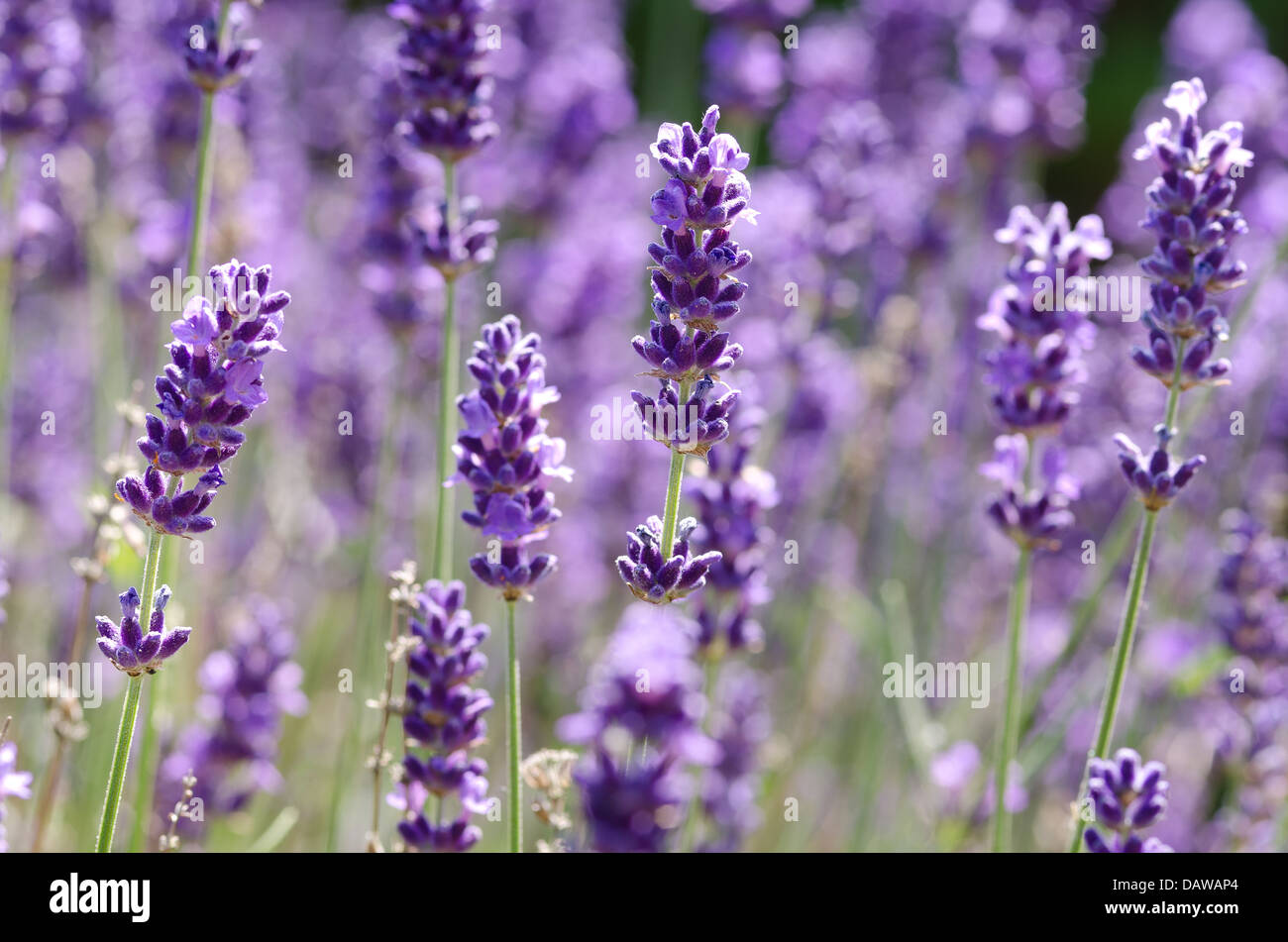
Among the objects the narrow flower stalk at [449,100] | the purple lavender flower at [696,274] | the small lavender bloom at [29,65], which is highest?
the small lavender bloom at [29,65]

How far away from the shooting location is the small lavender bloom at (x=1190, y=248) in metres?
2.06

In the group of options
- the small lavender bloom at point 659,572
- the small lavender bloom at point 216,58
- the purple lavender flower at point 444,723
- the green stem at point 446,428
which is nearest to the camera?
the small lavender bloom at point 659,572

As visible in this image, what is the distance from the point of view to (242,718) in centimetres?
285

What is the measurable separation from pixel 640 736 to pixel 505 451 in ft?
1.94

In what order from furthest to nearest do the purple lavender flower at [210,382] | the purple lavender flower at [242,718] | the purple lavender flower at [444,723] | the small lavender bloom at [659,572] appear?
the purple lavender flower at [242,718] < the purple lavender flower at [444,723] < the small lavender bloom at [659,572] < the purple lavender flower at [210,382]

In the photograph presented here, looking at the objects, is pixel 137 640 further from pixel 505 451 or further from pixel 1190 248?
pixel 1190 248

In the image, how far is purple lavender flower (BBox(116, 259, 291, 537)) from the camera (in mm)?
1711

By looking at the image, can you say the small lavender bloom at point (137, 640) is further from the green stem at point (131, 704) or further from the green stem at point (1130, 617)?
the green stem at point (1130, 617)

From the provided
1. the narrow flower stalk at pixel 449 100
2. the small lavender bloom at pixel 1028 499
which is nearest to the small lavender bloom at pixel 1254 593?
the small lavender bloom at pixel 1028 499

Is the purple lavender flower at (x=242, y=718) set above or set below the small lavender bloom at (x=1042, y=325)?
below

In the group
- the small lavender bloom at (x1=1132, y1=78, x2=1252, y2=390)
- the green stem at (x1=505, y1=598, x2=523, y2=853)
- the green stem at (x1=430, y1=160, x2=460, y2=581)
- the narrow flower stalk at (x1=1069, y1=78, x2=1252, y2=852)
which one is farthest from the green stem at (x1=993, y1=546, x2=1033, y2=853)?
the green stem at (x1=430, y1=160, x2=460, y2=581)

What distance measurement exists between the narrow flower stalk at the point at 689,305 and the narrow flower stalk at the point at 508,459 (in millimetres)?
158

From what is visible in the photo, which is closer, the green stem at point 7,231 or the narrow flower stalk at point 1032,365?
the narrow flower stalk at point 1032,365
